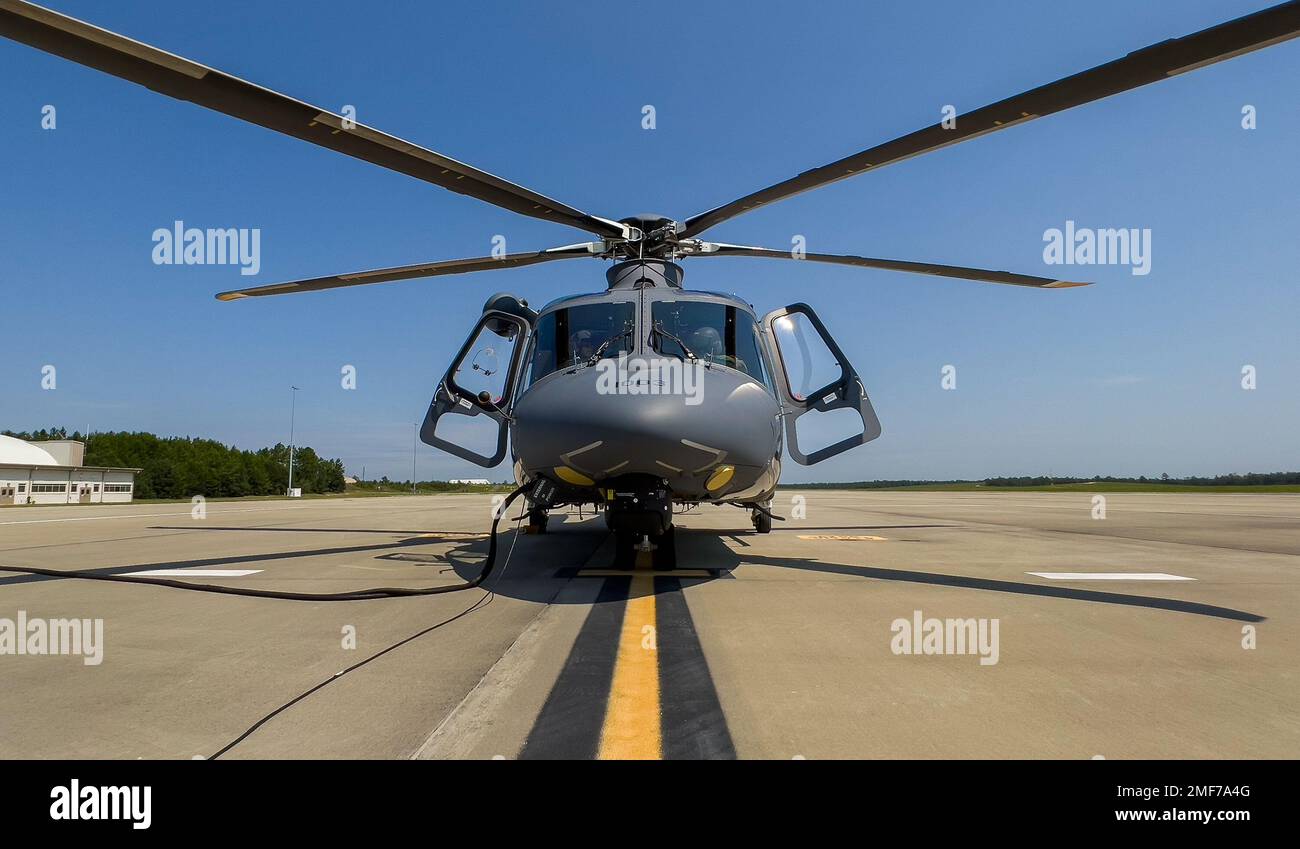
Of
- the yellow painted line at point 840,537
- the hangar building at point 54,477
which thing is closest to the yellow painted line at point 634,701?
the yellow painted line at point 840,537

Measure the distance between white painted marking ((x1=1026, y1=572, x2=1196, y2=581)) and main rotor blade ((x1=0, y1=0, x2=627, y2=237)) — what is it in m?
6.54

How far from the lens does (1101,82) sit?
3994 mm

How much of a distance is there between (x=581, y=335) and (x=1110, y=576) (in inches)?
238

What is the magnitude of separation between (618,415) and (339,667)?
2408 mm

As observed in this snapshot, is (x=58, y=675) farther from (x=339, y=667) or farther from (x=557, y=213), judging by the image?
(x=557, y=213)

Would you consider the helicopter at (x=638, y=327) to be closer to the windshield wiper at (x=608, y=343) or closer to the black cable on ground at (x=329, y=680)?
the windshield wiper at (x=608, y=343)

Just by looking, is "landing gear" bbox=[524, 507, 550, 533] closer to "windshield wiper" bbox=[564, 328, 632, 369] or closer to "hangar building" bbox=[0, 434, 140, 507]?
"windshield wiper" bbox=[564, 328, 632, 369]

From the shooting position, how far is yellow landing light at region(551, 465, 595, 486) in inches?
208

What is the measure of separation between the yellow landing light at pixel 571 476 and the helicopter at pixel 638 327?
2cm

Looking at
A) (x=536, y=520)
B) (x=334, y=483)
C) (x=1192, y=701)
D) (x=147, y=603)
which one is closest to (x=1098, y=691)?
(x=1192, y=701)

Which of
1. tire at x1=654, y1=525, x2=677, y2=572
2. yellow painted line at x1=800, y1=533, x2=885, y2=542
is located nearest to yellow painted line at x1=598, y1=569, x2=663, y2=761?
tire at x1=654, y1=525, x2=677, y2=572

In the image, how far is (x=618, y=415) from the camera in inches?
191

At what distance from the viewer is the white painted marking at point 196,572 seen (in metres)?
6.61

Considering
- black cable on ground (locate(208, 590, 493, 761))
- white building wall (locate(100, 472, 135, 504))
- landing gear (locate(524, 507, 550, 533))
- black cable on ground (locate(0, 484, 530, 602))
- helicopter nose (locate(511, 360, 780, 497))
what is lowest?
white building wall (locate(100, 472, 135, 504))
